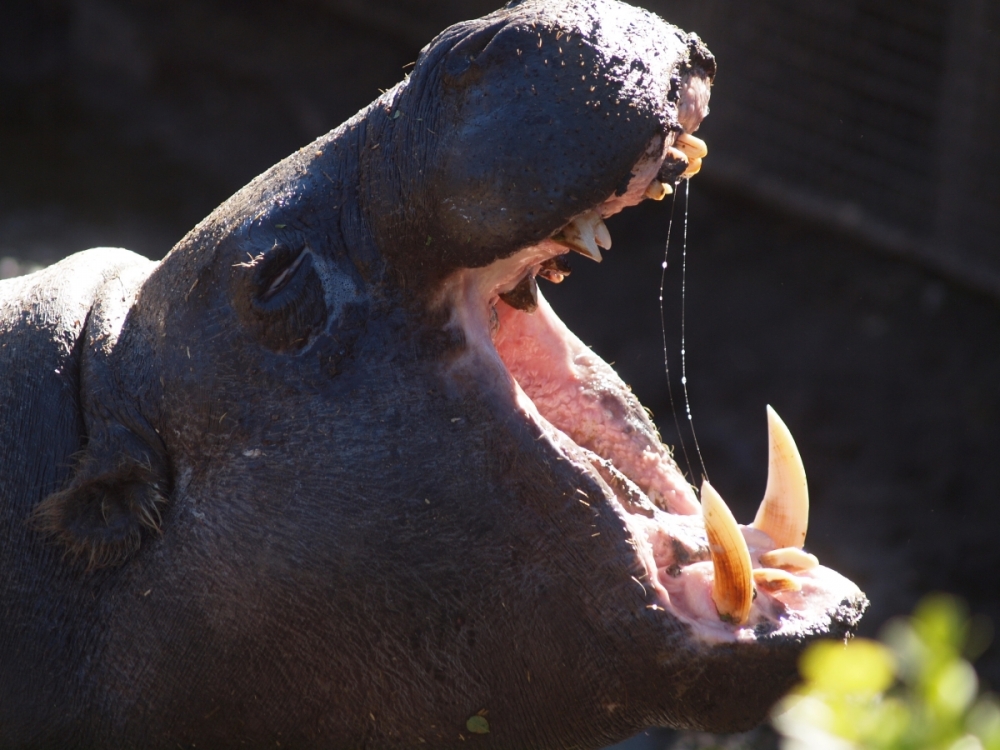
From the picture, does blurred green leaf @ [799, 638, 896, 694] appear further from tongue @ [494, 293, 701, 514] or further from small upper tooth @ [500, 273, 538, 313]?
tongue @ [494, 293, 701, 514]

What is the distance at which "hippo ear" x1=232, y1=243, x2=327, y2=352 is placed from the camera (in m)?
2.64

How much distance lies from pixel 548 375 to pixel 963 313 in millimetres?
5024

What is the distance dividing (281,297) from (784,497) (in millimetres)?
1241

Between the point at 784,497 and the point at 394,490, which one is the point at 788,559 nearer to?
the point at 784,497

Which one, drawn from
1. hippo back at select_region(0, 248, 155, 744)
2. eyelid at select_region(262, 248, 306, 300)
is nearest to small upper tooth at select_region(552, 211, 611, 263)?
eyelid at select_region(262, 248, 306, 300)

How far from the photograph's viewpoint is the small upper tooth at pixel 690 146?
2.66m

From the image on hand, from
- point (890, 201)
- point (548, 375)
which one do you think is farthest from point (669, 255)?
point (548, 375)

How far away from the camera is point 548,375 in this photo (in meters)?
3.27

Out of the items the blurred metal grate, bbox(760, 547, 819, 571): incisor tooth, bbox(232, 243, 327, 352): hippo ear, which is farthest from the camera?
the blurred metal grate

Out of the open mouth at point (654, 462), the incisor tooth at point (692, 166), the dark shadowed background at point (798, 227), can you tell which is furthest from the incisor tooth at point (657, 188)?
the dark shadowed background at point (798, 227)

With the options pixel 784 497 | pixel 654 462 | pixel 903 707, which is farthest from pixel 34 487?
pixel 903 707

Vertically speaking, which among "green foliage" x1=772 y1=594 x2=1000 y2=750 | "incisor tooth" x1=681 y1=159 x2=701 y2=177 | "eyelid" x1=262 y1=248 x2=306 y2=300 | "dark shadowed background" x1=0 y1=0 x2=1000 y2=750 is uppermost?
"eyelid" x1=262 y1=248 x2=306 y2=300

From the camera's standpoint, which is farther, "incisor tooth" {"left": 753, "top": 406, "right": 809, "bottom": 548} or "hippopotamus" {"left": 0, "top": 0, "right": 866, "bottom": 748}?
"incisor tooth" {"left": 753, "top": 406, "right": 809, "bottom": 548}

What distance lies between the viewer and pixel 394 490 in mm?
2607
